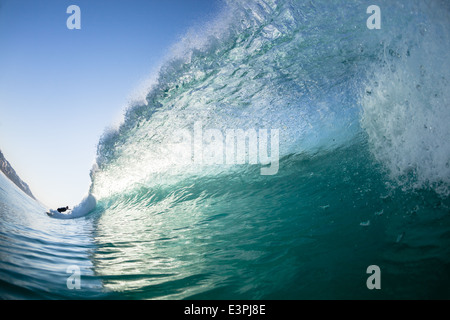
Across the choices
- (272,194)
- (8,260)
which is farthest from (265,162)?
(8,260)

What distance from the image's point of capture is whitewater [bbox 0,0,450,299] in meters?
2.07

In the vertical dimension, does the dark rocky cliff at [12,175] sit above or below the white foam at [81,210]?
above

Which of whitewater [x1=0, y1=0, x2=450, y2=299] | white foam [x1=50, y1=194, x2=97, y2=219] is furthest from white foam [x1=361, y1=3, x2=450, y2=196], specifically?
white foam [x1=50, y1=194, x2=97, y2=219]

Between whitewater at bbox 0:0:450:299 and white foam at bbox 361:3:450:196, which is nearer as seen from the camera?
whitewater at bbox 0:0:450:299

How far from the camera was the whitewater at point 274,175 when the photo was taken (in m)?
2.07

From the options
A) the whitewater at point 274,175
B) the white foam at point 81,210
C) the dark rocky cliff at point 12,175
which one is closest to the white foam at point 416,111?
the whitewater at point 274,175

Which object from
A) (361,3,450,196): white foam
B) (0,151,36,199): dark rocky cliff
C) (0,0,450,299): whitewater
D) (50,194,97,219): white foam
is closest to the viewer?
(0,0,450,299): whitewater

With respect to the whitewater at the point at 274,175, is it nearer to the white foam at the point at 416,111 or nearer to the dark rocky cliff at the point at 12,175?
the white foam at the point at 416,111

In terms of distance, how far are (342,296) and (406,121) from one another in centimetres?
383

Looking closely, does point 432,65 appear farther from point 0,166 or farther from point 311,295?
point 0,166

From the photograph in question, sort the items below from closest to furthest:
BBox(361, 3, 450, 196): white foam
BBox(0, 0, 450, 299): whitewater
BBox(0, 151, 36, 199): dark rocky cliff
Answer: BBox(0, 0, 450, 299): whitewater, BBox(361, 3, 450, 196): white foam, BBox(0, 151, 36, 199): dark rocky cliff

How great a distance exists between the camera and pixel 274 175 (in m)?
5.93

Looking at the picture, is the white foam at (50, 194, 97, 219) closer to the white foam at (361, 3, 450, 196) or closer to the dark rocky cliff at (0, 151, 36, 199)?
the white foam at (361, 3, 450, 196)

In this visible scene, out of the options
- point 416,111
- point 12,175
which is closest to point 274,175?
point 416,111
